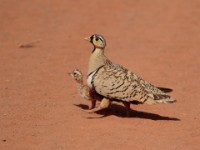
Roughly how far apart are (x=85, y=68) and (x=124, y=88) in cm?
414

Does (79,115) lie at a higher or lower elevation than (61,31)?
lower

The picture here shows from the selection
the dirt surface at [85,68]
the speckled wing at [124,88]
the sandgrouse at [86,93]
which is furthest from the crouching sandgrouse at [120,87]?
the dirt surface at [85,68]

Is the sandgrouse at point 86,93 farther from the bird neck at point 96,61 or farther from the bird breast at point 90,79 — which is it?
the bird neck at point 96,61

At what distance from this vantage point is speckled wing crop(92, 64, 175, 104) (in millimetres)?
10070

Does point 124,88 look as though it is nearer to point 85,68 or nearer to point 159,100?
point 159,100

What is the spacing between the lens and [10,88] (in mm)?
11891

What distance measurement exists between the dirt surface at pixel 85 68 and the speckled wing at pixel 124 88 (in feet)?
1.54

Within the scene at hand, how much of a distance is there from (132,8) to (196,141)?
11.4m

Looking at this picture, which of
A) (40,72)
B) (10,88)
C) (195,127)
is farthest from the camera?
(40,72)

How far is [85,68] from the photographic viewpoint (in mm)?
14148

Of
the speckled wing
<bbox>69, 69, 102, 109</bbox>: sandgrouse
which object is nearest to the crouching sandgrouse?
the speckled wing

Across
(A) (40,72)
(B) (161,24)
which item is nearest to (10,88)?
(A) (40,72)

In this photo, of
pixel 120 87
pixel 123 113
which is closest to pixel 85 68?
pixel 123 113

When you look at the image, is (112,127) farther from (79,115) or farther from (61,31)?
(61,31)
